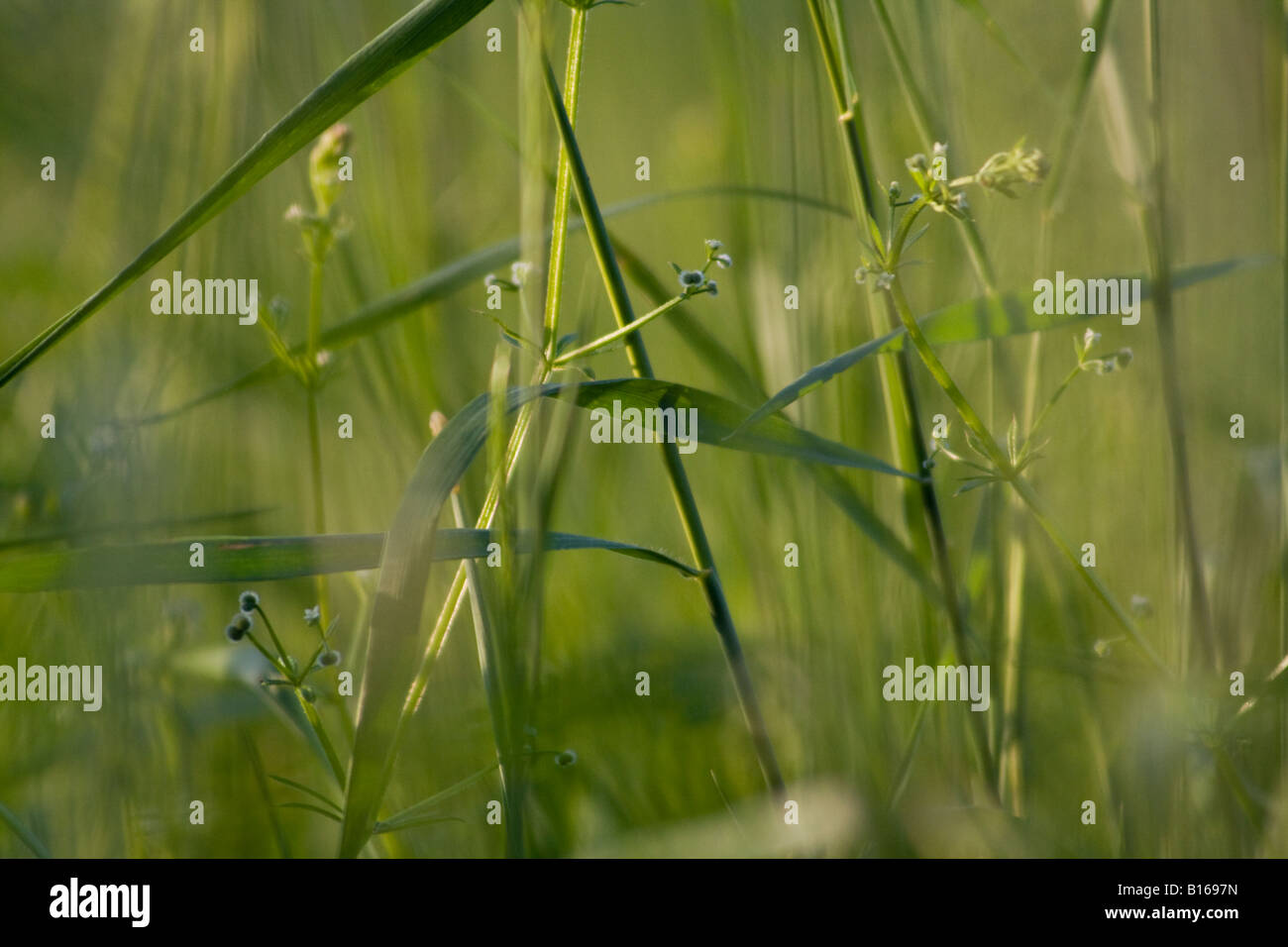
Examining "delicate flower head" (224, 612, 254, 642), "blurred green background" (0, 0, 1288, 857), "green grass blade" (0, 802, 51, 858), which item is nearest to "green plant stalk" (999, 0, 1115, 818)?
"blurred green background" (0, 0, 1288, 857)

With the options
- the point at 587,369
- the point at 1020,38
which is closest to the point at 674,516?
the point at 587,369

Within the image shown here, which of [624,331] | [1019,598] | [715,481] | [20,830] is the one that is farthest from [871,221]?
[20,830]

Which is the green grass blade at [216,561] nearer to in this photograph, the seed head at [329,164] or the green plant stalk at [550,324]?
the green plant stalk at [550,324]

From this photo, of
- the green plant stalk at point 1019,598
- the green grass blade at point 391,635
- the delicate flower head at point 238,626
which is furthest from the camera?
the green plant stalk at point 1019,598

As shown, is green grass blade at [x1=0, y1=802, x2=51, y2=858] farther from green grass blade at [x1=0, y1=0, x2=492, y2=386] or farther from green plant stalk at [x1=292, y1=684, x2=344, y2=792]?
green grass blade at [x1=0, y1=0, x2=492, y2=386]

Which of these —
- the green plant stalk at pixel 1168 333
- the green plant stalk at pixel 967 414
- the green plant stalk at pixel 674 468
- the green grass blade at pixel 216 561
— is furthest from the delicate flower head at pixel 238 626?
the green plant stalk at pixel 1168 333

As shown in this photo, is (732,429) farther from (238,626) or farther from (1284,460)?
(1284,460)

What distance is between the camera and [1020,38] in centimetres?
126

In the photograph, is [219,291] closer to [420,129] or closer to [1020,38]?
[420,129]

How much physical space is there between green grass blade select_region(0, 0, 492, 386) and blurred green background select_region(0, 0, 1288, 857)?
0.18 meters

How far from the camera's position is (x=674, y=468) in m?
0.57

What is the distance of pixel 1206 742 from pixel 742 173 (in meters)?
0.57

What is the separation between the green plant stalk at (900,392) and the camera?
60 centimetres

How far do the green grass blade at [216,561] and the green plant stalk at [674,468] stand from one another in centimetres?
10
